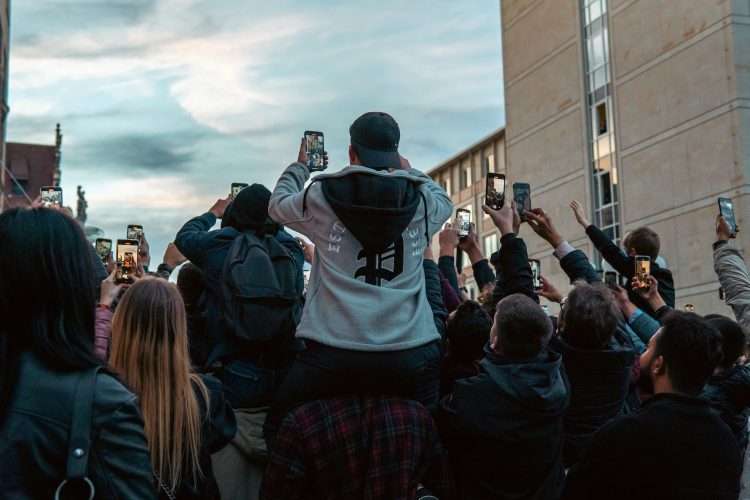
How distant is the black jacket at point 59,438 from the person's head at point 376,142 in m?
2.10

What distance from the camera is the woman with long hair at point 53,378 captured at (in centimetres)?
209

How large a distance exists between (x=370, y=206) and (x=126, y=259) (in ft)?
8.60

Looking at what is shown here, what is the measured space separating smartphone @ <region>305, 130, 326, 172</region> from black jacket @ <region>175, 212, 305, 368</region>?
0.66 metres

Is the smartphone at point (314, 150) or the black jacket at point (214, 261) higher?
the smartphone at point (314, 150)

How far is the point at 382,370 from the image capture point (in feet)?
12.5

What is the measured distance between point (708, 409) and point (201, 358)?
2.78 m

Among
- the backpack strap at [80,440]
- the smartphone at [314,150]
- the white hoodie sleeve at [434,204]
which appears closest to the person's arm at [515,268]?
the white hoodie sleeve at [434,204]

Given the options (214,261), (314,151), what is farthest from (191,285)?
(314,151)

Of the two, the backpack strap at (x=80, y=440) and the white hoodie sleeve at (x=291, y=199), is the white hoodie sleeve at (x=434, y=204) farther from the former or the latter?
the backpack strap at (x=80, y=440)

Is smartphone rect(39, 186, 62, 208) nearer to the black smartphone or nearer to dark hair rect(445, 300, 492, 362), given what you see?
the black smartphone

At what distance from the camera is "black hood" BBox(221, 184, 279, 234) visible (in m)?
4.89

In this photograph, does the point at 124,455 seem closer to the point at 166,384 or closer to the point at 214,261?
the point at 166,384

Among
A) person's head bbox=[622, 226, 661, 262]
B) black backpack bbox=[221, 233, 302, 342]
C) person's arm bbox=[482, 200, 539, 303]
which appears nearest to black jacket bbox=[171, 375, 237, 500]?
black backpack bbox=[221, 233, 302, 342]

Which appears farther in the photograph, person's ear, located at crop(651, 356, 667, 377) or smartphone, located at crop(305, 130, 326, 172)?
smartphone, located at crop(305, 130, 326, 172)
